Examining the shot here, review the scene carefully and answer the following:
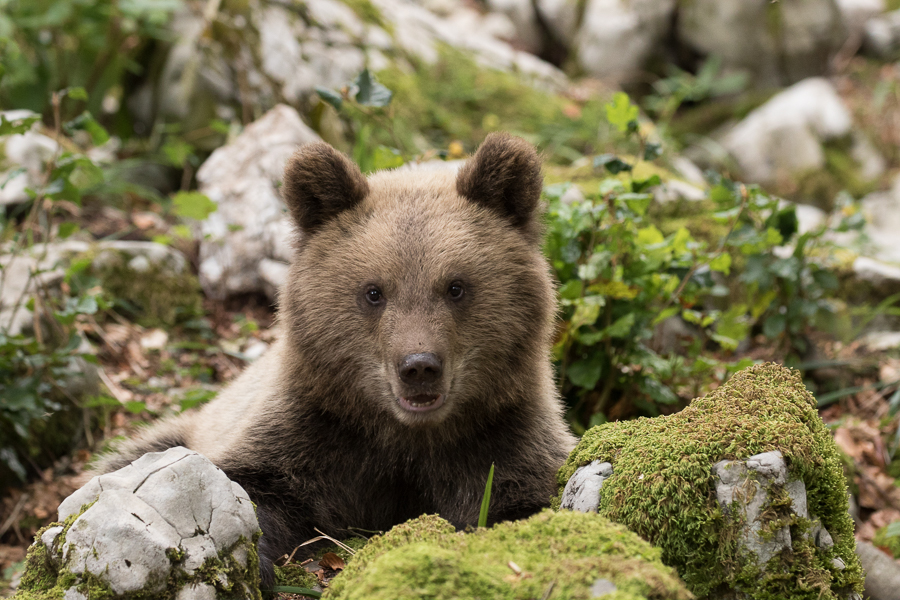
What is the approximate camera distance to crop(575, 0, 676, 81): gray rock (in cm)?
1392

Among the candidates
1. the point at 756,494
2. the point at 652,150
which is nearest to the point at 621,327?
the point at 652,150

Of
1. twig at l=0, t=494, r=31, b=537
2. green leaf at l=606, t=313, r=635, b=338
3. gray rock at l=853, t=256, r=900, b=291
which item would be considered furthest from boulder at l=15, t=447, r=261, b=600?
gray rock at l=853, t=256, r=900, b=291

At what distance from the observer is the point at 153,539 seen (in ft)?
9.02

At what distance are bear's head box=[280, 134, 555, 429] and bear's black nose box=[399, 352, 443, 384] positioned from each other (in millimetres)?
40

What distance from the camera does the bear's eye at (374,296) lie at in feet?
12.1

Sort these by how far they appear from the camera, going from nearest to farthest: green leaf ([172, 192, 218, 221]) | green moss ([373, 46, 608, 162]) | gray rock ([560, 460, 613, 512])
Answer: gray rock ([560, 460, 613, 512]) → green leaf ([172, 192, 218, 221]) → green moss ([373, 46, 608, 162])

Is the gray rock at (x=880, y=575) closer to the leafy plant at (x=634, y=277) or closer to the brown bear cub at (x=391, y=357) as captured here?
the leafy plant at (x=634, y=277)

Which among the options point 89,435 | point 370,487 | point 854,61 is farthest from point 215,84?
point 854,61

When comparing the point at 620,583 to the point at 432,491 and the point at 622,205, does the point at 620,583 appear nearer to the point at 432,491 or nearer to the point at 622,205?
the point at 432,491

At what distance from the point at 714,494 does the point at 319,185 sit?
2.32 meters

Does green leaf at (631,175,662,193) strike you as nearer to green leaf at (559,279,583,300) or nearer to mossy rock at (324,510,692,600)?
green leaf at (559,279,583,300)

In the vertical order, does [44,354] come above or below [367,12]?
below

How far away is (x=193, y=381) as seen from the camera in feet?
21.2

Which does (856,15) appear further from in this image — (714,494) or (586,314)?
(714,494)
